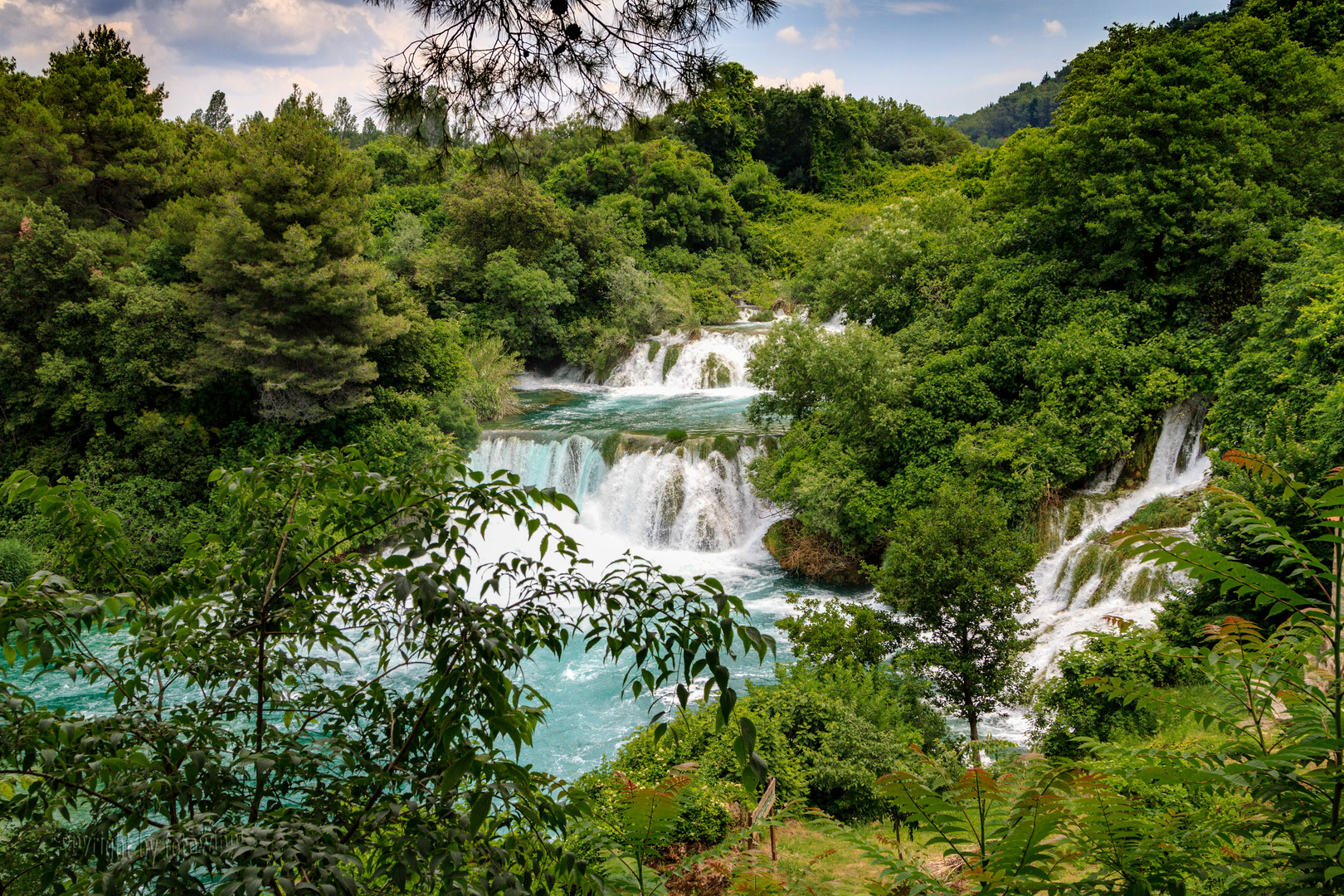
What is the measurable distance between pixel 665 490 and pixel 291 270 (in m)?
9.21

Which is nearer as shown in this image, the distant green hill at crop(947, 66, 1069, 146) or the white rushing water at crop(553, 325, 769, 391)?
the white rushing water at crop(553, 325, 769, 391)

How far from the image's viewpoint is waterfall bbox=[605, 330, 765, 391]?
2478 centimetres

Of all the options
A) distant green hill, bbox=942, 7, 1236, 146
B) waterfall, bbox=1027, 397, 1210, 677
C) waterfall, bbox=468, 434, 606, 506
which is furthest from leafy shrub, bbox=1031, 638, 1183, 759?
distant green hill, bbox=942, 7, 1236, 146

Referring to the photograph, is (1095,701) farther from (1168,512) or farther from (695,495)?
(695,495)

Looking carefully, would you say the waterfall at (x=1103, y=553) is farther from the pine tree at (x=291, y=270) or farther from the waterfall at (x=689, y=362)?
the pine tree at (x=291, y=270)

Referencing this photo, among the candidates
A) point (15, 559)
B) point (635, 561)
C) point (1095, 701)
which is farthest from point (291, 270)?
point (1095, 701)

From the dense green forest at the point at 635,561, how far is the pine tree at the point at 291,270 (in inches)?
4.1

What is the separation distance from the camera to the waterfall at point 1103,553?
10836 mm

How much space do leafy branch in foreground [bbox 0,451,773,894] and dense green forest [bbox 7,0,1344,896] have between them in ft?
0.06

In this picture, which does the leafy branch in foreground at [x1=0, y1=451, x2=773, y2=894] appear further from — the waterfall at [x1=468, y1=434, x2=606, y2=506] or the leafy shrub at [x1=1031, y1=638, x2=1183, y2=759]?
the waterfall at [x1=468, y1=434, x2=606, y2=506]

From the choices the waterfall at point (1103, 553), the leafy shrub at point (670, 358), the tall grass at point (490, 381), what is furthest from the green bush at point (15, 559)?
the waterfall at point (1103, 553)

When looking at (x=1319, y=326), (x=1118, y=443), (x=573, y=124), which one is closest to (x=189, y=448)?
(x=573, y=124)

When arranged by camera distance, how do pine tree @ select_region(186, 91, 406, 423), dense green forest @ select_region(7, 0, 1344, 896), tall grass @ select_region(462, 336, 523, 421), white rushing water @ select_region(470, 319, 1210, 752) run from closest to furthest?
dense green forest @ select_region(7, 0, 1344, 896), white rushing water @ select_region(470, 319, 1210, 752), pine tree @ select_region(186, 91, 406, 423), tall grass @ select_region(462, 336, 523, 421)

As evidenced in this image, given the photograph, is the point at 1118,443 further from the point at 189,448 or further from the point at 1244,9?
the point at 189,448
